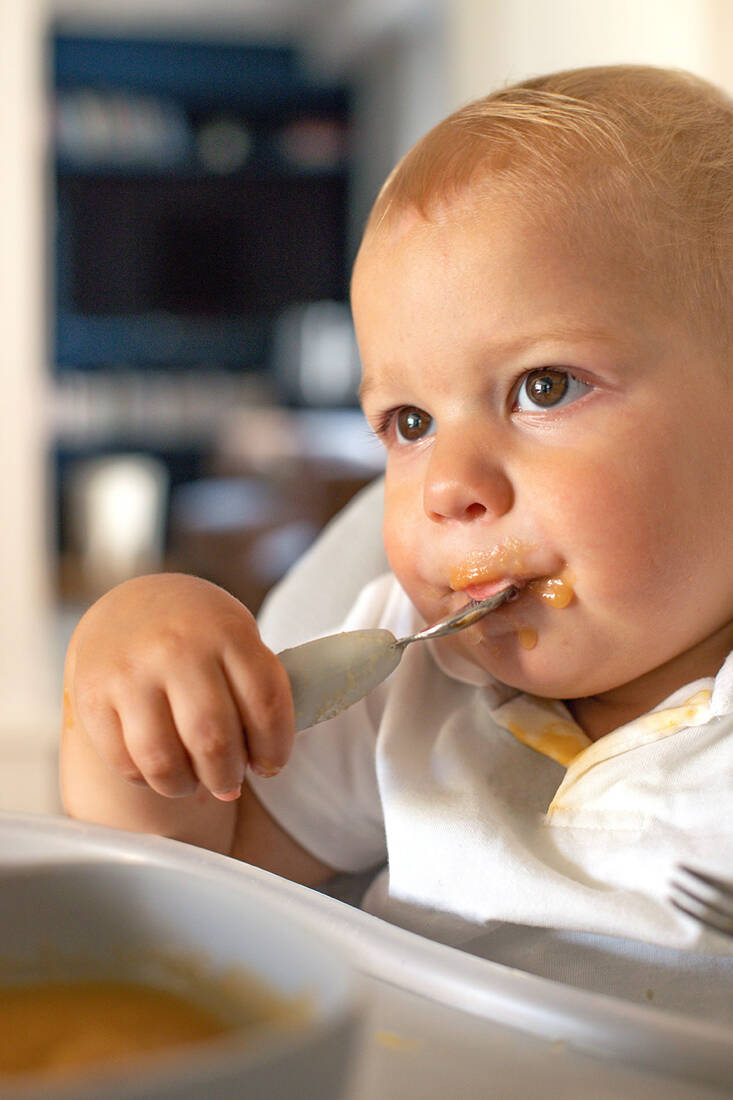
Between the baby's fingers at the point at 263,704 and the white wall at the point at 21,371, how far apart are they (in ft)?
10.8

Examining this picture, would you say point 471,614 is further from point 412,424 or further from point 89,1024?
point 89,1024

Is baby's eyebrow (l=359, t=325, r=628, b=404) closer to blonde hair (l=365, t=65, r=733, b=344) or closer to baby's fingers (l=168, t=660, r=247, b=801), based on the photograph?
blonde hair (l=365, t=65, r=733, b=344)

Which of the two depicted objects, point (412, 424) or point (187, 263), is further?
point (187, 263)

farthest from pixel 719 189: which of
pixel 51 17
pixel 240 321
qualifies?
pixel 51 17

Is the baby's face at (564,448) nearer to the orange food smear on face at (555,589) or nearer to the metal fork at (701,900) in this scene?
the orange food smear on face at (555,589)

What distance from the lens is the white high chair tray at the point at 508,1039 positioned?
0.36 metres

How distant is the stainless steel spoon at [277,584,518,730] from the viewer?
0.57 meters

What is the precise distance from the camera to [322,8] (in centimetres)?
624

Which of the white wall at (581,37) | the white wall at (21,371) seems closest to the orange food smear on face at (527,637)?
the white wall at (581,37)

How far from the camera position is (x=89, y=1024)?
41cm

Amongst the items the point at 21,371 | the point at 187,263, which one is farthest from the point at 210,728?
the point at 187,263

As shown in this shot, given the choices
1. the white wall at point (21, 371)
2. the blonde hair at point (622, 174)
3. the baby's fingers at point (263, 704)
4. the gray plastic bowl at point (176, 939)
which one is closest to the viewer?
the gray plastic bowl at point (176, 939)

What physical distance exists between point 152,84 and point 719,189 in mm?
6401

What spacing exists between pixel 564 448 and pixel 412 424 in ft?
0.39
